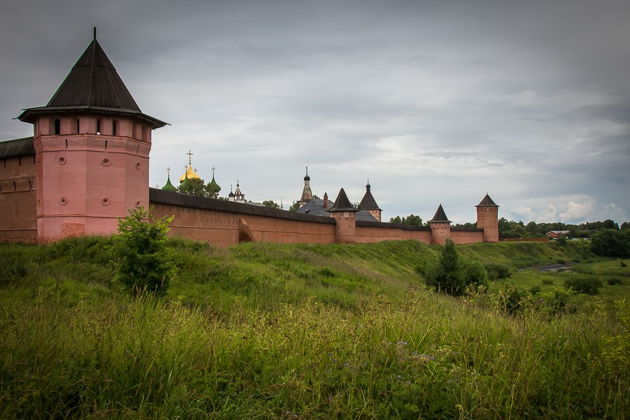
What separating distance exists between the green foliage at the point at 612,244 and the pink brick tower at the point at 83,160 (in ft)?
189

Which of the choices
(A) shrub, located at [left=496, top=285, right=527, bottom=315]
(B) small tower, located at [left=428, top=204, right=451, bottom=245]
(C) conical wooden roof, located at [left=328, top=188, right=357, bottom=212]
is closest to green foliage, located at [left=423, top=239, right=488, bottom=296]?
(C) conical wooden roof, located at [left=328, top=188, right=357, bottom=212]

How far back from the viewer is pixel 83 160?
15.1m

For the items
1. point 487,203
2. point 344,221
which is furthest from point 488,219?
point 344,221

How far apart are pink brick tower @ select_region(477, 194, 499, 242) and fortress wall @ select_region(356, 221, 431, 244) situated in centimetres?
1434

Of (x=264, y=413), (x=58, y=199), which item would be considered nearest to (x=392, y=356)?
(x=264, y=413)

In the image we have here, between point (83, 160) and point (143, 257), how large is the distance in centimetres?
679

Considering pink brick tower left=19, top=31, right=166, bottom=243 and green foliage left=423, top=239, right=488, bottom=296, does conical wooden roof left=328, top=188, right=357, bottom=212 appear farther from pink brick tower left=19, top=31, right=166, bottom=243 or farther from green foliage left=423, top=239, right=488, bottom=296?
pink brick tower left=19, top=31, right=166, bottom=243

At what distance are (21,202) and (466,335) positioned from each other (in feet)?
52.0

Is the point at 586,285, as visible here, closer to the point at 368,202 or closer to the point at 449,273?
the point at 449,273

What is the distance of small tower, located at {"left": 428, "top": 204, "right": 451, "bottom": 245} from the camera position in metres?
47.1

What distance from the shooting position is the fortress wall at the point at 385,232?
34.6 m

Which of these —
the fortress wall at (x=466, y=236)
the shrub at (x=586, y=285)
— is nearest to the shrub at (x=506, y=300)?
Result: the shrub at (x=586, y=285)

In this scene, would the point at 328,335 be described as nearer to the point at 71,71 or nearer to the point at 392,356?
the point at 392,356

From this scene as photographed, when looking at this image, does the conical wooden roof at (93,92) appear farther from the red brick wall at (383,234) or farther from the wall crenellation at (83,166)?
the red brick wall at (383,234)
